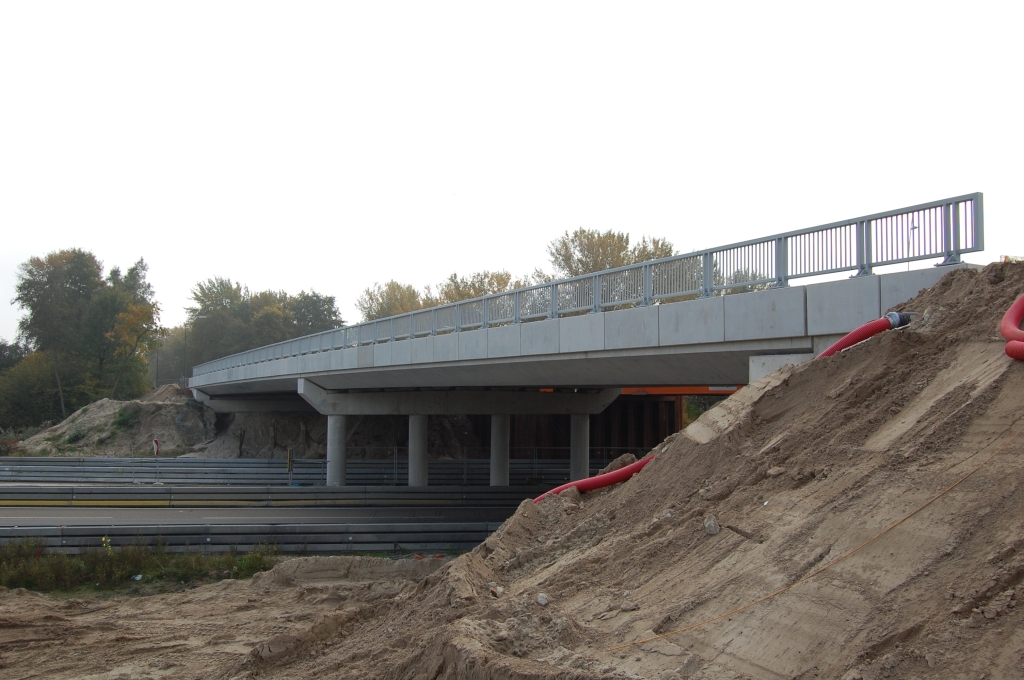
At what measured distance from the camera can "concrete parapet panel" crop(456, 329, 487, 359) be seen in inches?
776

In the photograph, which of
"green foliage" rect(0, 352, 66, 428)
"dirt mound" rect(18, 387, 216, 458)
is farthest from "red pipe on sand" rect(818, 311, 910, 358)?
"green foliage" rect(0, 352, 66, 428)

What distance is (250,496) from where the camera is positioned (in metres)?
25.5

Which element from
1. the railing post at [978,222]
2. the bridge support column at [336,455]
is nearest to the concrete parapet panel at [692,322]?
the railing post at [978,222]

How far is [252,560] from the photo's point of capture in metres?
15.7

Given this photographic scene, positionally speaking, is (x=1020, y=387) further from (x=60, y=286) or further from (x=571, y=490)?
(x=60, y=286)

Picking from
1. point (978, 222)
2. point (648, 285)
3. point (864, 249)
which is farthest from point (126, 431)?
point (978, 222)

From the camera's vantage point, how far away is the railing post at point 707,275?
12953 millimetres

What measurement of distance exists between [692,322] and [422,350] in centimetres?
1114

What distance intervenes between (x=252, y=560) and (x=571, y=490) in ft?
29.2

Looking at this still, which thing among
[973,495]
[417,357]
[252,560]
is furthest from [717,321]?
[417,357]

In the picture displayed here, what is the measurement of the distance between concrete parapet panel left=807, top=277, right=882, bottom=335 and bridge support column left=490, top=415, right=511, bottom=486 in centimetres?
2335

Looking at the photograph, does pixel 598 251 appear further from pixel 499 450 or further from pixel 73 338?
pixel 73 338

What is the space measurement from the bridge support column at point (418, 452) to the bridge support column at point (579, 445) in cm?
598

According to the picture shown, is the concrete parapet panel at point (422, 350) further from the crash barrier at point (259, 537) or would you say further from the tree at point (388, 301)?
the tree at point (388, 301)
